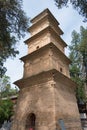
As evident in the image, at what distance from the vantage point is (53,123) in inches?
444

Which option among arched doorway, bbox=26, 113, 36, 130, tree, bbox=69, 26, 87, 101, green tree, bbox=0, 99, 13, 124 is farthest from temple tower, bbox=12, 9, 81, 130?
green tree, bbox=0, 99, 13, 124

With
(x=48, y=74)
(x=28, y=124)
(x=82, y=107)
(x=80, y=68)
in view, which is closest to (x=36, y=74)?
(x=48, y=74)

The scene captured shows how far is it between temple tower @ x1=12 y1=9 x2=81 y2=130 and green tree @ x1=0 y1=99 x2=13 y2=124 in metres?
9.77

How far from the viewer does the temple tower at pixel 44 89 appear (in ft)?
39.8

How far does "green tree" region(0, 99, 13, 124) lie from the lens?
75.3ft

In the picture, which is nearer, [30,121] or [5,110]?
[30,121]

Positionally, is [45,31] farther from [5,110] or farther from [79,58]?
[5,110]

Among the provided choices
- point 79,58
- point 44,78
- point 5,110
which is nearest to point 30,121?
point 44,78

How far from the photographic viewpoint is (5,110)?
23.5 m

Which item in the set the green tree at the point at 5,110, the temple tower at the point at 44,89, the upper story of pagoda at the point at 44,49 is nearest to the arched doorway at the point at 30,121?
the temple tower at the point at 44,89

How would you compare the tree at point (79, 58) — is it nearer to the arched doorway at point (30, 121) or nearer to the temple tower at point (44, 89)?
the temple tower at point (44, 89)

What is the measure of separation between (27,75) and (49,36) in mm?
4340

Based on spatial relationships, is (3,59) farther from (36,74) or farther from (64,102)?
(64,102)

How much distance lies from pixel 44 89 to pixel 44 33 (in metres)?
6.33
